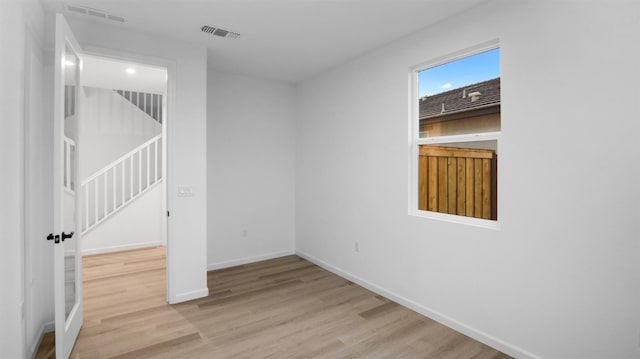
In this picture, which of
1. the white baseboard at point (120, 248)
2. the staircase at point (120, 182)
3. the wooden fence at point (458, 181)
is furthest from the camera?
the staircase at point (120, 182)

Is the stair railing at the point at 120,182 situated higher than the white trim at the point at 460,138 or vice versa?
the white trim at the point at 460,138

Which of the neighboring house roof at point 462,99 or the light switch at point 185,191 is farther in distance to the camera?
the light switch at point 185,191

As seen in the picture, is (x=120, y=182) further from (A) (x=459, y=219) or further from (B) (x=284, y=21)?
(A) (x=459, y=219)

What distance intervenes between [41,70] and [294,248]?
3.67 meters

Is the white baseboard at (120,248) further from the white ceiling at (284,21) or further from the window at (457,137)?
the window at (457,137)

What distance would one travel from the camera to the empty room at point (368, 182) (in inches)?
75.5

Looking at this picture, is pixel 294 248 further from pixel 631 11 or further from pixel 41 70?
pixel 631 11

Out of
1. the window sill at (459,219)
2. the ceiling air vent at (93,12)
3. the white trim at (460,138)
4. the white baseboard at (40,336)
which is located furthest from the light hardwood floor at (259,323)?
the ceiling air vent at (93,12)

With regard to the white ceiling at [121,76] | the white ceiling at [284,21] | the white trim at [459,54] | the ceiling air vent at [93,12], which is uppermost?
the white ceiling at [121,76]

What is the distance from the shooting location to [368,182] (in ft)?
11.9

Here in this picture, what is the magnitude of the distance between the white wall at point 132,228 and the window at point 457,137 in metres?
4.62

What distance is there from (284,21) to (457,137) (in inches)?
72.3

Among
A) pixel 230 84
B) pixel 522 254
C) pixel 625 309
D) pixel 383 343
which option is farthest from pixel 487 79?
pixel 230 84

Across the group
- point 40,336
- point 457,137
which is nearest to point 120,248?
point 40,336
